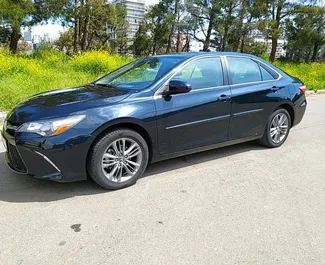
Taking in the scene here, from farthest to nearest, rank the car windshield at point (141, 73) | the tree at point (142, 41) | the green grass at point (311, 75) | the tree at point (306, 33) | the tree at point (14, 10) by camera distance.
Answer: the tree at point (142, 41) < the tree at point (306, 33) < the green grass at point (311, 75) < the tree at point (14, 10) < the car windshield at point (141, 73)

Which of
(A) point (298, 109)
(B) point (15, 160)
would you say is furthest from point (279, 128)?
(B) point (15, 160)

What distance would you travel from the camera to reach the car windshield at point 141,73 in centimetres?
355

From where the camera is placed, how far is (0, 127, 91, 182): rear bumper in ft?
9.11

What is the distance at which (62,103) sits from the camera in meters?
3.07

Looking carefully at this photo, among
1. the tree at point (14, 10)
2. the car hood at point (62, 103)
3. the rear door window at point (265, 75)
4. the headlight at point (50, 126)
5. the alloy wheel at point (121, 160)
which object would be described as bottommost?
the alloy wheel at point (121, 160)

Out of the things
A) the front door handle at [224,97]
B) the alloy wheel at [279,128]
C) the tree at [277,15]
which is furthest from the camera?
the tree at [277,15]

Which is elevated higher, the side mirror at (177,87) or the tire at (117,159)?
the side mirror at (177,87)

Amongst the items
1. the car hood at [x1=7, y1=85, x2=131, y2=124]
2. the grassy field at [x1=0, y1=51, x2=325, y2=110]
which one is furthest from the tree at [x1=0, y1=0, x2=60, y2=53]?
the car hood at [x1=7, y1=85, x2=131, y2=124]

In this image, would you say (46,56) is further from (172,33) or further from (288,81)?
(172,33)

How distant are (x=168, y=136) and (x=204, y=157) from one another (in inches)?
39.4

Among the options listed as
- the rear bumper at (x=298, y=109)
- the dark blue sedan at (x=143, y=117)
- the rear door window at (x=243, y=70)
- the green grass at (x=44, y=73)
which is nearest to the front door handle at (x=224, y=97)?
the dark blue sedan at (x=143, y=117)

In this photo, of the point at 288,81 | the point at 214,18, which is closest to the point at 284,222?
the point at 288,81

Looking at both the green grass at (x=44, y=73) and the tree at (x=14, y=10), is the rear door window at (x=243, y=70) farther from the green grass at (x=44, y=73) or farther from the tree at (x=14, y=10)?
the tree at (x=14, y=10)

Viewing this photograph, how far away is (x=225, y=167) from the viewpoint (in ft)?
12.7
